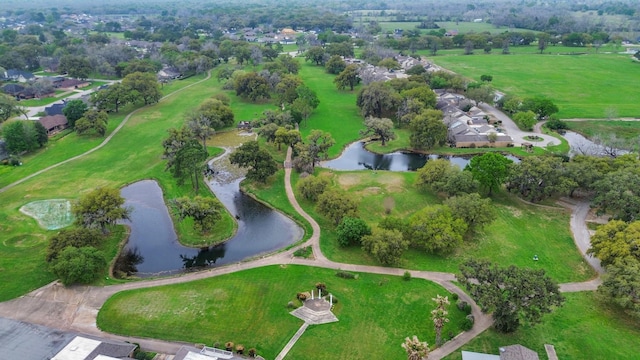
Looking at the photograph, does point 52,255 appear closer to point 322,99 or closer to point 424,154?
point 424,154

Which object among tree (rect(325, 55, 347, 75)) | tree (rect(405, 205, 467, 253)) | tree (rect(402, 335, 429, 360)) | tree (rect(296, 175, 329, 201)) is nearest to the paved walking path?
tree (rect(405, 205, 467, 253))

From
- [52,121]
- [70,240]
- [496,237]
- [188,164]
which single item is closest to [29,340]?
[70,240]

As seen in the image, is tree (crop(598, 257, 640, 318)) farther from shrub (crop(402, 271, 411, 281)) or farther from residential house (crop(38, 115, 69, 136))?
residential house (crop(38, 115, 69, 136))

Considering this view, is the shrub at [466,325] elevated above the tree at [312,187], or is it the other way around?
the tree at [312,187]

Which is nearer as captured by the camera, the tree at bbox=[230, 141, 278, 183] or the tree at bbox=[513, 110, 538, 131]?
the tree at bbox=[230, 141, 278, 183]

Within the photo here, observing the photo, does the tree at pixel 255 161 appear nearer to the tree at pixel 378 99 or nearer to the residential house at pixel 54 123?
the tree at pixel 378 99

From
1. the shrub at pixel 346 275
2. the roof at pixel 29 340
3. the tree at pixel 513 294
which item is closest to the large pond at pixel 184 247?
the shrub at pixel 346 275

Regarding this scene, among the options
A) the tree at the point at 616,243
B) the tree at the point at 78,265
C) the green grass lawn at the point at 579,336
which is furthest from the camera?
the tree at the point at 78,265

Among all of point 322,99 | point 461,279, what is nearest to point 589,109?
point 322,99
